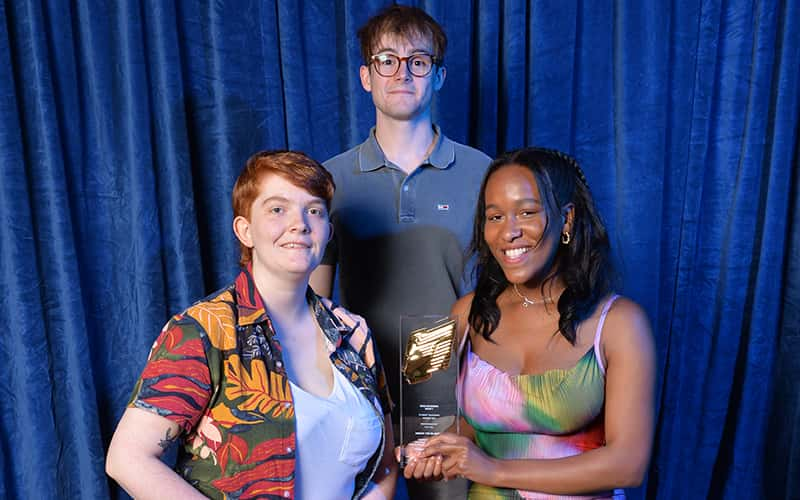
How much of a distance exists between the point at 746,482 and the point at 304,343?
1979 mm

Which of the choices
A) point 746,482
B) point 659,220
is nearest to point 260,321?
point 659,220

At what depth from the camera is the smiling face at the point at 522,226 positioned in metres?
1.32

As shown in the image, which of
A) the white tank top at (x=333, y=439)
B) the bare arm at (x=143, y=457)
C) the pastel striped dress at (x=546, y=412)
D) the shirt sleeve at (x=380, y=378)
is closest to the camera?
the bare arm at (x=143, y=457)

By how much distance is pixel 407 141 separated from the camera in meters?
1.74

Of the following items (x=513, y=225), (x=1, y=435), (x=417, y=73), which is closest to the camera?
(x=513, y=225)

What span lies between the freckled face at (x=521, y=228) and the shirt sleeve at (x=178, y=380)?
60 centimetres

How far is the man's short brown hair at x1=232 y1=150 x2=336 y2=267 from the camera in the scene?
123cm

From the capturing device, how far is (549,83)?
2.30 meters

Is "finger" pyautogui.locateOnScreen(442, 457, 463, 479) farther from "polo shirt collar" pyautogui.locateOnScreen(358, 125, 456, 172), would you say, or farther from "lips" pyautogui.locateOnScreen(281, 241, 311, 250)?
"polo shirt collar" pyautogui.locateOnScreen(358, 125, 456, 172)

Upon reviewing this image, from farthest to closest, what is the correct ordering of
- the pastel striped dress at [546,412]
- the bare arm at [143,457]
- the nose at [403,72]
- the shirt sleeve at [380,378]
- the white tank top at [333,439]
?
the nose at [403,72] < the shirt sleeve at [380,378] < the pastel striped dress at [546,412] < the white tank top at [333,439] < the bare arm at [143,457]

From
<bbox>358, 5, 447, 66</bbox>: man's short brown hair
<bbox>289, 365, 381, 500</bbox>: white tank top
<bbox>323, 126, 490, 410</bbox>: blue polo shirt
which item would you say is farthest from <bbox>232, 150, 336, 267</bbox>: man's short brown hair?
<bbox>358, 5, 447, 66</bbox>: man's short brown hair

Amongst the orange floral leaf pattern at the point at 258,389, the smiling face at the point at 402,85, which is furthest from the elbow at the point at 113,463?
the smiling face at the point at 402,85

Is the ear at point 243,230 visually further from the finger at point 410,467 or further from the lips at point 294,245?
the finger at point 410,467

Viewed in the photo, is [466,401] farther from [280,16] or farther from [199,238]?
[280,16]
